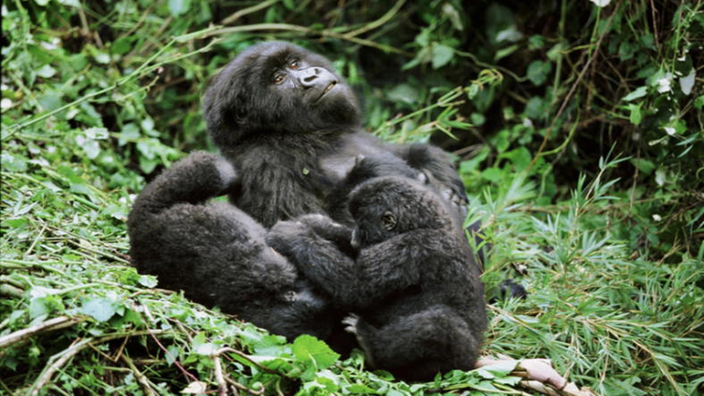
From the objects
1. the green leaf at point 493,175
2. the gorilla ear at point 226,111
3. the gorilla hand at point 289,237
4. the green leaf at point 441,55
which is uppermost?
the gorilla ear at point 226,111

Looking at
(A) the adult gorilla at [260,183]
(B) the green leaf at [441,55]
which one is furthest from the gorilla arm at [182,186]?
(B) the green leaf at [441,55]

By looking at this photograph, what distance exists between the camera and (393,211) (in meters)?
3.15

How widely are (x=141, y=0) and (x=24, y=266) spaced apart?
4.12m

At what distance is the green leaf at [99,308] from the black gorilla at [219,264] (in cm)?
54

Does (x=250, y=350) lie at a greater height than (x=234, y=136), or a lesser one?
lesser

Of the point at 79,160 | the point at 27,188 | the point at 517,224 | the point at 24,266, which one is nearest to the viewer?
the point at 24,266

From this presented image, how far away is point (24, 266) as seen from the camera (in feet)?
9.04

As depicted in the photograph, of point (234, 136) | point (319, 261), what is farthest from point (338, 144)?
point (319, 261)

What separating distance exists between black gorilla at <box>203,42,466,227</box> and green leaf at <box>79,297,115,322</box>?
3.65 feet

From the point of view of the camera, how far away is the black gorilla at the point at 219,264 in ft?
10.2

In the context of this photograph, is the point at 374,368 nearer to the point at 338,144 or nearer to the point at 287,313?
the point at 287,313

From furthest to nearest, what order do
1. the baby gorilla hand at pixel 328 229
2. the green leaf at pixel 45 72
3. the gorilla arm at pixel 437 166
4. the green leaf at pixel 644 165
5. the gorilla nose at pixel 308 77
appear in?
1. the green leaf at pixel 45 72
2. the green leaf at pixel 644 165
3. the gorilla arm at pixel 437 166
4. the gorilla nose at pixel 308 77
5. the baby gorilla hand at pixel 328 229

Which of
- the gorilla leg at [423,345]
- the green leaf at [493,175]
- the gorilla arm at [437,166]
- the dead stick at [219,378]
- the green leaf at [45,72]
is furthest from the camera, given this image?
the green leaf at [493,175]

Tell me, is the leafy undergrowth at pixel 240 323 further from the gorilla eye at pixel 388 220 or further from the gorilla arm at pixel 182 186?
the gorilla eye at pixel 388 220
